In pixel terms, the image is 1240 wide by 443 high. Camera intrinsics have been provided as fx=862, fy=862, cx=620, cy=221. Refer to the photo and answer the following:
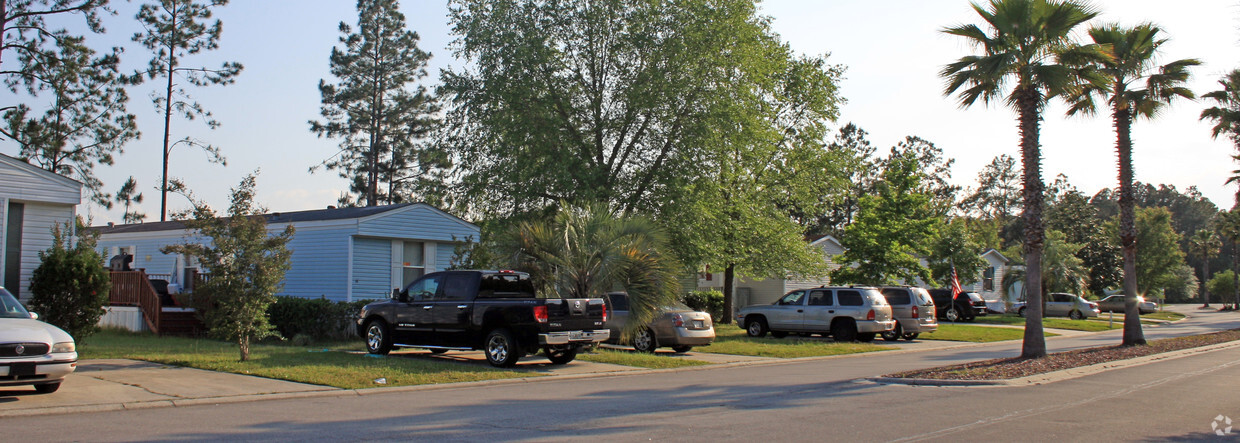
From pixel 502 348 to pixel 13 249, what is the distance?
10981 mm

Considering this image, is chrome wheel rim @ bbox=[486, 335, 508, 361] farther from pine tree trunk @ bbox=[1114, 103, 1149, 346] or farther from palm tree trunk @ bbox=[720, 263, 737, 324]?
palm tree trunk @ bbox=[720, 263, 737, 324]

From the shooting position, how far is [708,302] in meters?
36.2

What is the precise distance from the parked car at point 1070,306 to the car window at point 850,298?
27.3 m

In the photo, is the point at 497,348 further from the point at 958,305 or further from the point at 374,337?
Answer: the point at 958,305

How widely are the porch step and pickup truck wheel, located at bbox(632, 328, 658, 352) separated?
432 inches

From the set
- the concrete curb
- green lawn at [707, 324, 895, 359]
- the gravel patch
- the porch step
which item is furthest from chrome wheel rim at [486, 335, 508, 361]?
the porch step

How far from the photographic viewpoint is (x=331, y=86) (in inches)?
1927

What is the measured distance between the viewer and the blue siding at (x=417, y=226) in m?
25.4

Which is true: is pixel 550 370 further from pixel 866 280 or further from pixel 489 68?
pixel 866 280

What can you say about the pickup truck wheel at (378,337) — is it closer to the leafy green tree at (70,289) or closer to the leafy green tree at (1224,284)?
the leafy green tree at (70,289)

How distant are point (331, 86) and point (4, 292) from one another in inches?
1543

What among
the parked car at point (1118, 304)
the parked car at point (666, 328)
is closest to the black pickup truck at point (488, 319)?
the parked car at point (666, 328)

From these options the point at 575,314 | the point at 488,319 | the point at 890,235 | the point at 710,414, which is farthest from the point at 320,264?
the point at 890,235

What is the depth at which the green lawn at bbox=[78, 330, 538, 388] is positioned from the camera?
1333 centimetres
